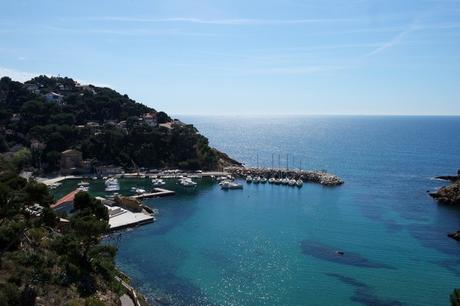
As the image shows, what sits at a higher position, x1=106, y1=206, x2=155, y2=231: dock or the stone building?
the stone building

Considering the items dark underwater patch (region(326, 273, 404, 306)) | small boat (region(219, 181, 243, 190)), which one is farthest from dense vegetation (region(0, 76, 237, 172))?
dark underwater patch (region(326, 273, 404, 306))

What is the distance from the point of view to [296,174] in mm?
84375

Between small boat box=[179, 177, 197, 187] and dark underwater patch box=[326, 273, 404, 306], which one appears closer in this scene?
dark underwater patch box=[326, 273, 404, 306]

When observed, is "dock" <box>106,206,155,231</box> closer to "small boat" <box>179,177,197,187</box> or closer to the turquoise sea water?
the turquoise sea water

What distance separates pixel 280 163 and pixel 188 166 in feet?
113

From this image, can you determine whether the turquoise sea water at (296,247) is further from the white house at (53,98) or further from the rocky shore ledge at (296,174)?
the white house at (53,98)

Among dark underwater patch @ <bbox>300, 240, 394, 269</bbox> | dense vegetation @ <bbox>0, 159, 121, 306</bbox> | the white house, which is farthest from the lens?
the white house

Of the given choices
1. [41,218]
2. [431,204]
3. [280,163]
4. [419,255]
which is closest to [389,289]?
[419,255]

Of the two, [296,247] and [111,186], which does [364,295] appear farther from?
[111,186]

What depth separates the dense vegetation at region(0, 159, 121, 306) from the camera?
2428 cm

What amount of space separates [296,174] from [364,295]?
51.9 m

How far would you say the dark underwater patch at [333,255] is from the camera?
39312mm

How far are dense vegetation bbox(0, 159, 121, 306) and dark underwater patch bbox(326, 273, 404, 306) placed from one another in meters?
16.6

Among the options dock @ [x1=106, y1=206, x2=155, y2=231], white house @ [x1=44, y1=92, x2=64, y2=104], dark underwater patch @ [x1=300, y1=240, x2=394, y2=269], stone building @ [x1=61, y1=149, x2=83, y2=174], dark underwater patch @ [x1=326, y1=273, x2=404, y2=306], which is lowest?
dark underwater patch @ [x1=326, y1=273, x2=404, y2=306]
